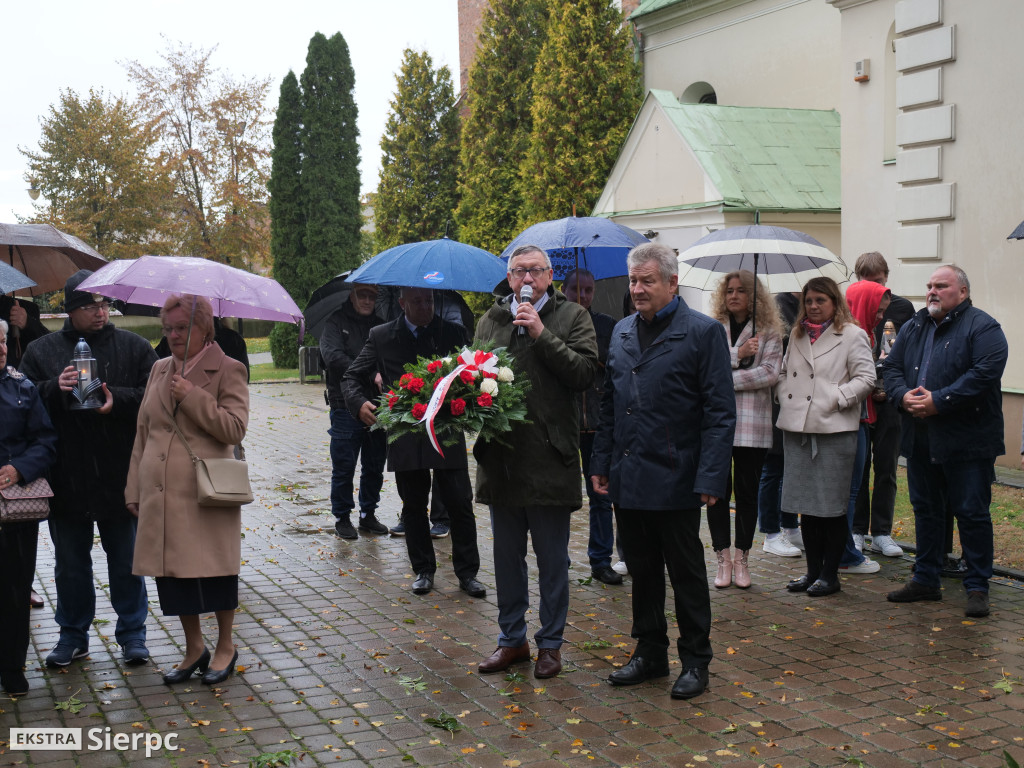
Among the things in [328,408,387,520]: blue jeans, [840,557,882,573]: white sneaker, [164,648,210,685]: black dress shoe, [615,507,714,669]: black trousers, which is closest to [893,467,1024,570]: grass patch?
[840,557,882,573]: white sneaker

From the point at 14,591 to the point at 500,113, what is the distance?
23.6 m

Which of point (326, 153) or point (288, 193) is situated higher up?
point (326, 153)

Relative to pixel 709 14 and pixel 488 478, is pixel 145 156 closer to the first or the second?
pixel 709 14

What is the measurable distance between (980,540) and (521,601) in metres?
3.01

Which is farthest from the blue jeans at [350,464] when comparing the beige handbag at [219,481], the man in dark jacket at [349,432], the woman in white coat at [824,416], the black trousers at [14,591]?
the black trousers at [14,591]

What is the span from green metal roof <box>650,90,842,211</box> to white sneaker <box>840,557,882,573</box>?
9980mm

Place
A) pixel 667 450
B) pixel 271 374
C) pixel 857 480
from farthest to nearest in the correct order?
pixel 271 374, pixel 857 480, pixel 667 450

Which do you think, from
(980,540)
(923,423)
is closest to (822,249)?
(923,423)

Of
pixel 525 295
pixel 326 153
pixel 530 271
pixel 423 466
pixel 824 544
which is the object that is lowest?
pixel 824 544

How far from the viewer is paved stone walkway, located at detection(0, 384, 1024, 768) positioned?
459cm

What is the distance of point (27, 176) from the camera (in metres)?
43.9

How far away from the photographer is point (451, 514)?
7.47 meters

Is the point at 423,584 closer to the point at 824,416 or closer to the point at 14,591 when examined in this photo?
the point at 14,591

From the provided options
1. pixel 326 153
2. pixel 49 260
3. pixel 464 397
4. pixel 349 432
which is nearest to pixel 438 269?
pixel 464 397
